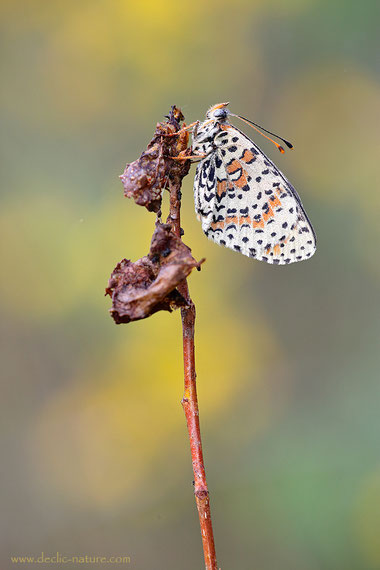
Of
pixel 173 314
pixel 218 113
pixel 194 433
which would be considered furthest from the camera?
pixel 173 314

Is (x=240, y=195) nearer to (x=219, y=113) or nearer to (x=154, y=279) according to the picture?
(x=219, y=113)

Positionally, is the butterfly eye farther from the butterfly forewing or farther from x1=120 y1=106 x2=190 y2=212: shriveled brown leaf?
x1=120 y1=106 x2=190 y2=212: shriveled brown leaf

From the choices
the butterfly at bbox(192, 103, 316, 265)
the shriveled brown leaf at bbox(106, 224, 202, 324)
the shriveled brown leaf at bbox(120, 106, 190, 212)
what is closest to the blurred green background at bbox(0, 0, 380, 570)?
the butterfly at bbox(192, 103, 316, 265)

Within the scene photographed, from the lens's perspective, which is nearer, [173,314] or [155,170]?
[155,170]

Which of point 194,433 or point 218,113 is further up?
point 218,113

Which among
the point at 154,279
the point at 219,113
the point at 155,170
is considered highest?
the point at 219,113

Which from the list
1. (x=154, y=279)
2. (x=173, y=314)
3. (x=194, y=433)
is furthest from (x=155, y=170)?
(x=173, y=314)

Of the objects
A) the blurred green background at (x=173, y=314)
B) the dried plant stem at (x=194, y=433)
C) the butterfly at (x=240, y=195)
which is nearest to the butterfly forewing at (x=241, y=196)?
the butterfly at (x=240, y=195)

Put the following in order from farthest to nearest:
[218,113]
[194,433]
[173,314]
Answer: [173,314] < [218,113] < [194,433]
